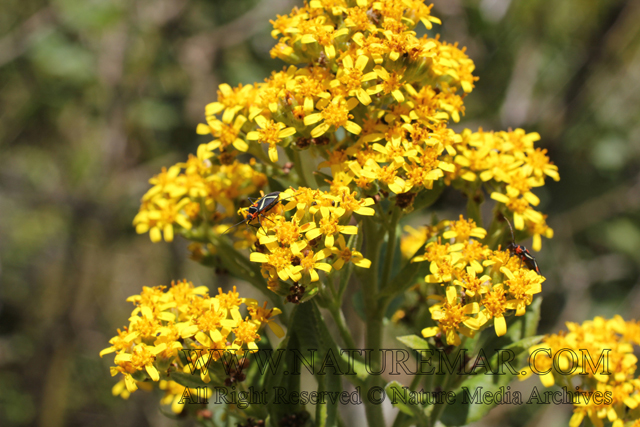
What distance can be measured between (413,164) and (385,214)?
0.28 meters

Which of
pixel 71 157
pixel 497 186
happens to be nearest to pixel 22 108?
pixel 71 157

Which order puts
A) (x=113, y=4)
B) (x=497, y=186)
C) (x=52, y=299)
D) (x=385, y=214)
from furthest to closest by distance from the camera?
(x=52, y=299), (x=113, y=4), (x=497, y=186), (x=385, y=214)

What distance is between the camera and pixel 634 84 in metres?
6.17

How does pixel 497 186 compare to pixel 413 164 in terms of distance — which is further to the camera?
pixel 497 186

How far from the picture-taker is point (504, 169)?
223cm

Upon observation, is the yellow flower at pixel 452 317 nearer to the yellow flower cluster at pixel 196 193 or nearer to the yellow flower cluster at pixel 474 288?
the yellow flower cluster at pixel 474 288

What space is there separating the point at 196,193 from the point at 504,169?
1367mm

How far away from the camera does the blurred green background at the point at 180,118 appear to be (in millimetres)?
5797

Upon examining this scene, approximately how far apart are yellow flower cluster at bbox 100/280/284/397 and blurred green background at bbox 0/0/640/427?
4146 mm

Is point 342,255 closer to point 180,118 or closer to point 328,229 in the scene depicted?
point 328,229

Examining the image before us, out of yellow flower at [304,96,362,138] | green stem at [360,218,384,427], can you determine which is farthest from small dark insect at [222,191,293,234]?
green stem at [360,218,384,427]

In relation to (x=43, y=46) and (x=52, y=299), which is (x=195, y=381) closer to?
(x=43, y=46)

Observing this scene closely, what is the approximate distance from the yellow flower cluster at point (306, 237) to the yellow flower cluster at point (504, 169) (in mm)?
584

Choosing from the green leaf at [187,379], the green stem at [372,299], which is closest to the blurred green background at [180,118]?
the green stem at [372,299]
